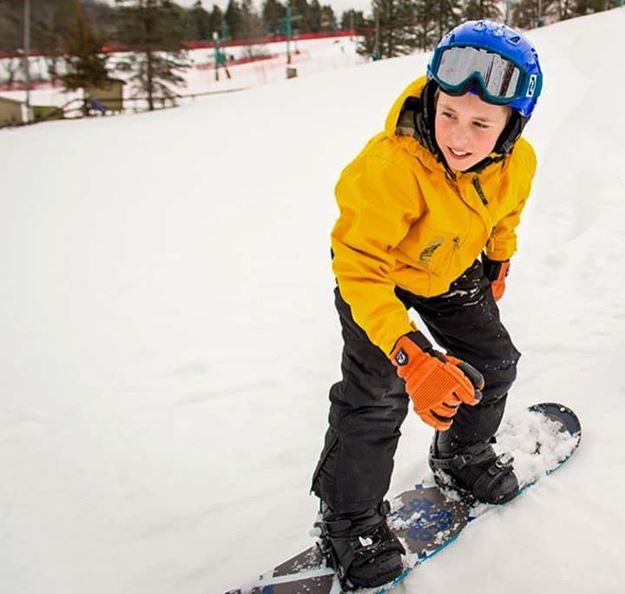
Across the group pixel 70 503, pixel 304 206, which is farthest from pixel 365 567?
pixel 304 206

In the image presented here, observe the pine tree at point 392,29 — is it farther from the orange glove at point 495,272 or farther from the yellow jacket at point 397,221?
the yellow jacket at point 397,221

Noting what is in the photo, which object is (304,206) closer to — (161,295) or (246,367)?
(161,295)

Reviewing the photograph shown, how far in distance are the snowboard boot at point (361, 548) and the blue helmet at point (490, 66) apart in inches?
55.7

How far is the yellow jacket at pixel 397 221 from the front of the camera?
147cm

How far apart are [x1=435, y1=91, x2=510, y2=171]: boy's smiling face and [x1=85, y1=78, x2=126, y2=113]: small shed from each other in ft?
90.2

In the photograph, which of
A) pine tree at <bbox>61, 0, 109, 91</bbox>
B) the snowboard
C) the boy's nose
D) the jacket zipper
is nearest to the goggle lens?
the boy's nose

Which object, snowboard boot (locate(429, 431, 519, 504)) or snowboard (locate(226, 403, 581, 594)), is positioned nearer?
snowboard (locate(226, 403, 581, 594))

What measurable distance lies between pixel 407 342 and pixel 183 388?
218 cm

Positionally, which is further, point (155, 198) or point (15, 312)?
point (155, 198)

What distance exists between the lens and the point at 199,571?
6.51 feet

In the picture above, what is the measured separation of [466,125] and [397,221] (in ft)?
Result: 1.06

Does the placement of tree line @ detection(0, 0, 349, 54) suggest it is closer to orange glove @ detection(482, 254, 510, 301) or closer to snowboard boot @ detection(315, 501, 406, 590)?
orange glove @ detection(482, 254, 510, 301)

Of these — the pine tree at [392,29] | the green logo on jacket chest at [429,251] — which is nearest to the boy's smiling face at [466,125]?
the green logo on jacket chest at [429,251]

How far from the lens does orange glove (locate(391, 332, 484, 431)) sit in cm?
137
